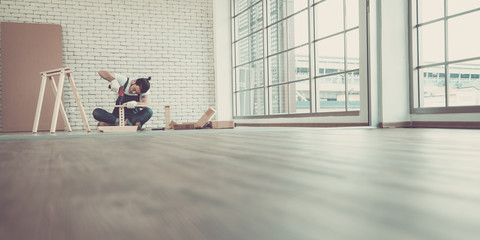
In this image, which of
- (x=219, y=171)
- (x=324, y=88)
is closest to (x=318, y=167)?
(x=219, y=171)

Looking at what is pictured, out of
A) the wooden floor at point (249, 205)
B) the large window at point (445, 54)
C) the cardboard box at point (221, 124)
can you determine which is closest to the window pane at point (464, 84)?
the large window at point (445, 54)

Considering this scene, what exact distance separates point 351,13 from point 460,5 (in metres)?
1.25

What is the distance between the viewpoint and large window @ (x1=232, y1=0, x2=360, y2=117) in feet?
14.2

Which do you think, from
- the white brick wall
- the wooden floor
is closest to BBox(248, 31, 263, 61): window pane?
the white brick wall

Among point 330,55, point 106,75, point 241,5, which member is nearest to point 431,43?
point 330,55

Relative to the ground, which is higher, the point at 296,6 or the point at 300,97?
the point at 296,6

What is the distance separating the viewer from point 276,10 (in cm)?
602

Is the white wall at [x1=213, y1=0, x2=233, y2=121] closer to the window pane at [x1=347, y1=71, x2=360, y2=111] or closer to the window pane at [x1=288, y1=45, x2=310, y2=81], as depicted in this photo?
the window pane at [x1=288, y1=45, x2=310, y2=81]

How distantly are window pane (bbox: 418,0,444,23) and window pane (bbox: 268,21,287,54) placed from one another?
229 cm

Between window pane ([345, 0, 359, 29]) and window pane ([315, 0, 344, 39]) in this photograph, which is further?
window pane ([315, 0, 344, 39])

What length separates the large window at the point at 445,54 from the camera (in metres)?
3.11

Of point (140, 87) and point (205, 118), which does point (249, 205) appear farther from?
point (140, 87)

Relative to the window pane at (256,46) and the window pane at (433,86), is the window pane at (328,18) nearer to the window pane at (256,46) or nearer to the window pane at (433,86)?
the window pane at (433,86)

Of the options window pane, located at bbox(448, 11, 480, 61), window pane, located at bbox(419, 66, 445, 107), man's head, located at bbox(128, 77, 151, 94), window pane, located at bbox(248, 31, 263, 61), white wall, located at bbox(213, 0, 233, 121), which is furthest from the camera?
white wall, located at bbox(213, 0, 233, 121)
